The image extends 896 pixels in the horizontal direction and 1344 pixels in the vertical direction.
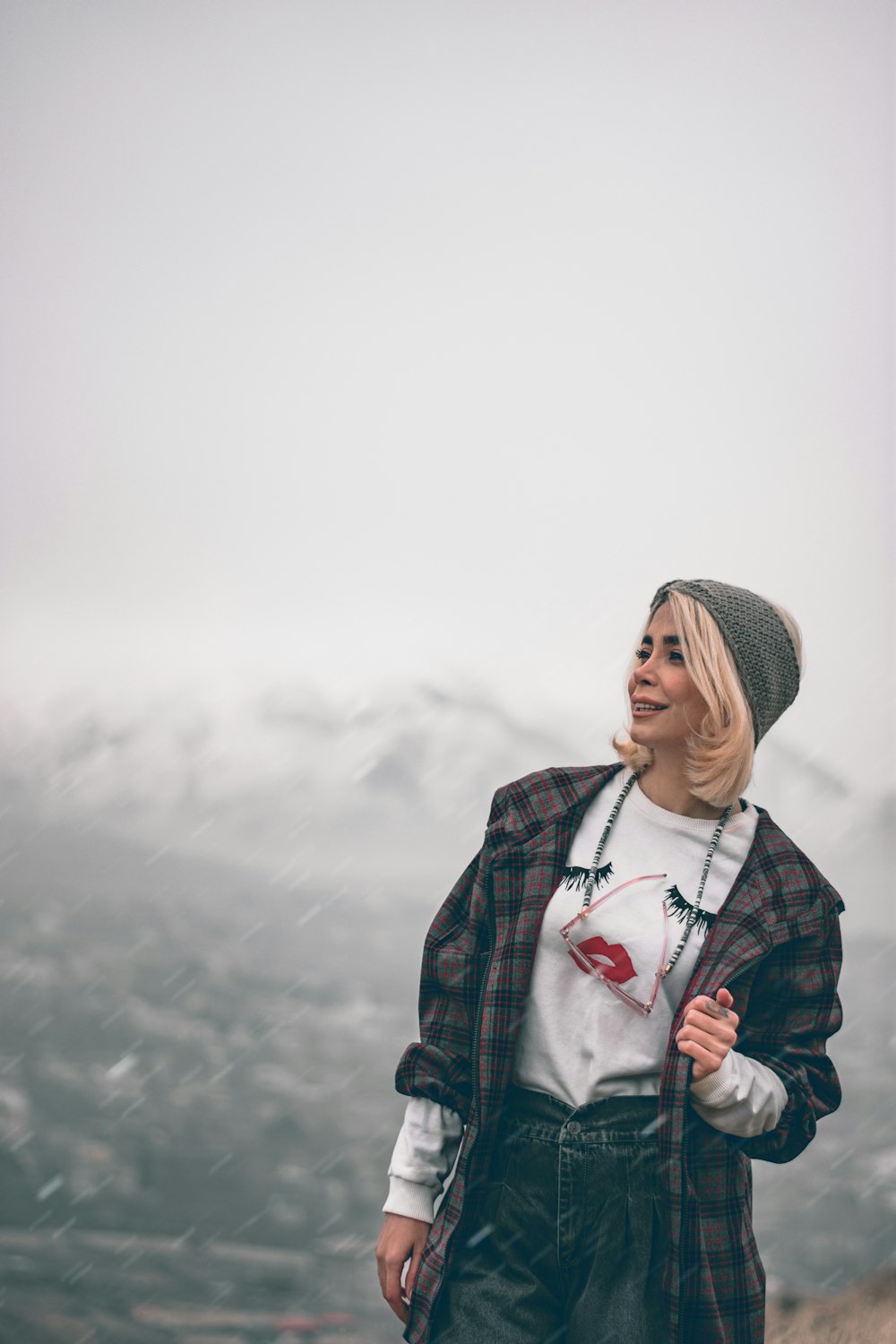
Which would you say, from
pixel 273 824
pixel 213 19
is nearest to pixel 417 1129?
pixel 273 824

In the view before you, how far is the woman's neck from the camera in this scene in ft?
5.20

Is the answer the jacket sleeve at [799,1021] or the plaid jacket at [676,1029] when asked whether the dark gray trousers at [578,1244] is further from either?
the jacket sleeve at [799,1021]

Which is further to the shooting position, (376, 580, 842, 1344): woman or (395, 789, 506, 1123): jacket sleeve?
(395, 789, 506, 1123): jacket sleeve

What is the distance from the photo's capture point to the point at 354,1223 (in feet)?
9.90

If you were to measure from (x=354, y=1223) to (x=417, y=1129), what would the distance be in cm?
178

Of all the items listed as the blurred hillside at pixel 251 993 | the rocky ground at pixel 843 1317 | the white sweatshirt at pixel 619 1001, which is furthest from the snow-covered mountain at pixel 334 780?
the white sweatshirt at pixel 619 1001

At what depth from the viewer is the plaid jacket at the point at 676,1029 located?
4.52 ft

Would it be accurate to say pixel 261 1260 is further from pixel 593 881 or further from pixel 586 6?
pixel 586 6

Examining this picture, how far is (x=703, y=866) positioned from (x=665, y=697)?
0.24 metres

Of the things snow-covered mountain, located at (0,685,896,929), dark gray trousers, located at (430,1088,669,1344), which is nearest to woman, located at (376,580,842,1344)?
dark gray trousers, located at (430,1088,669,1344)

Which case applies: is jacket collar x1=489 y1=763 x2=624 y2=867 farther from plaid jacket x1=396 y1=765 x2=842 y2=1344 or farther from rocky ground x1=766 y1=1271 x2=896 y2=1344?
rocky ground x1=766 y1=1271 x2=896 y2=1344

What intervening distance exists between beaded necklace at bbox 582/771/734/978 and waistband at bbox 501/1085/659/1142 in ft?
0.56

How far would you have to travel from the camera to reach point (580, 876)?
1534mm

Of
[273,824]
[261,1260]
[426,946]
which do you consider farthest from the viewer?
[273,824]
